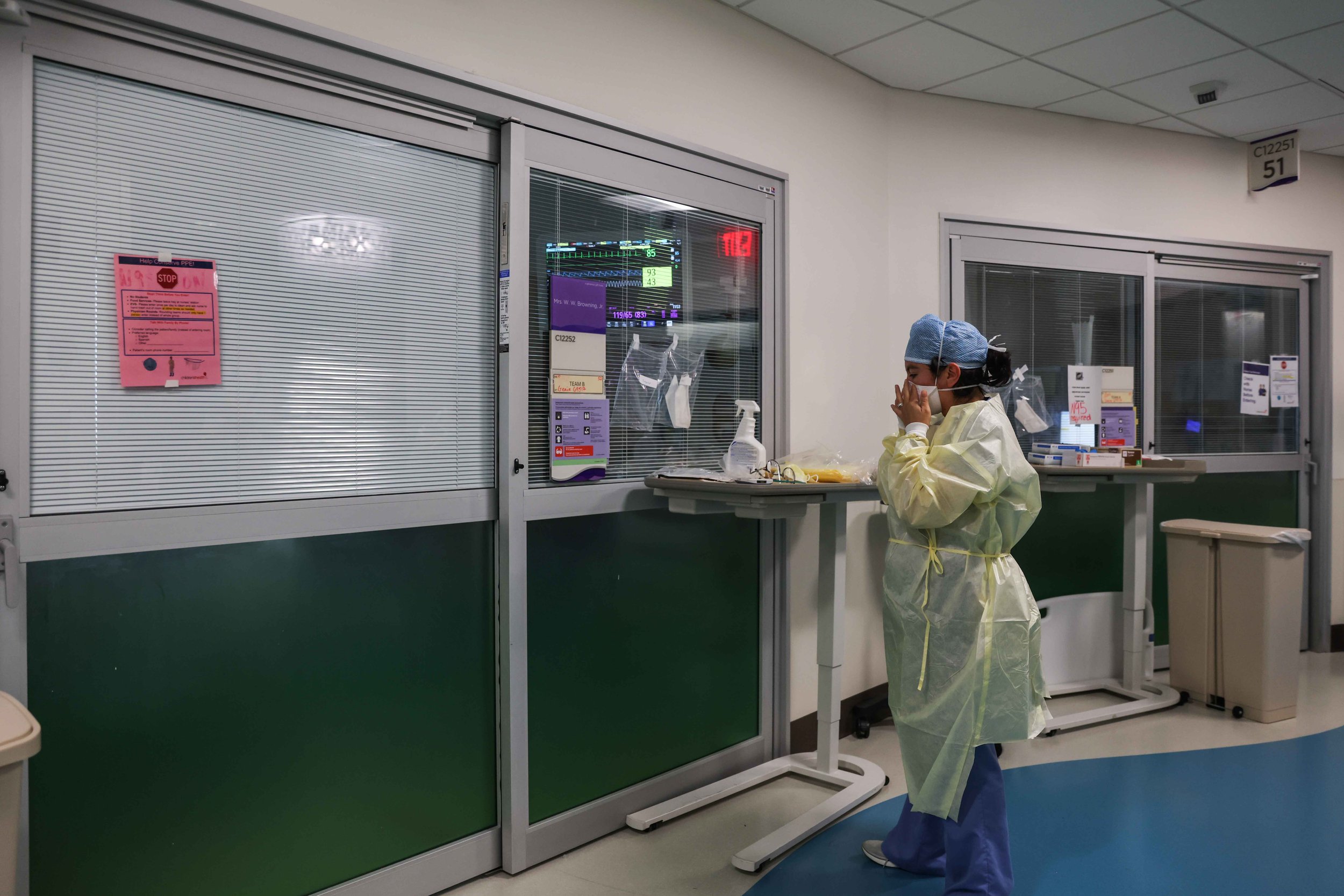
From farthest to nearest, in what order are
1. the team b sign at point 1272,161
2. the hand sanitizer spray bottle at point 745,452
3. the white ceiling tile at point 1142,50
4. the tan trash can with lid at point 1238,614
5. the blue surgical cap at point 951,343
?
the team b sign at point 1272,161, the tan trash can with lid at point 1238,614, the white ceiling tile at point 1142,50, the hand sanitizer spray bottle at point 745,452, the blue surgical cap at point 951,343

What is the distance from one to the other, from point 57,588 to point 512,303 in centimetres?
120

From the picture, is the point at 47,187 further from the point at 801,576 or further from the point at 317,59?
the point at 801,576

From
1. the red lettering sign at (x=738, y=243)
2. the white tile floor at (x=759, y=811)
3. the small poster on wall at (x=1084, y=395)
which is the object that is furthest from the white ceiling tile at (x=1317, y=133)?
the red lettering sign at (x=738, y=243)

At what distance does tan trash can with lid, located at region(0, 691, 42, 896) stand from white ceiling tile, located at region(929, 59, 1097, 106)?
3783 mm

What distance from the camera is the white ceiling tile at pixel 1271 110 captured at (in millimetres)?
3902

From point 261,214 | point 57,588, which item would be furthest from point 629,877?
point 261,214

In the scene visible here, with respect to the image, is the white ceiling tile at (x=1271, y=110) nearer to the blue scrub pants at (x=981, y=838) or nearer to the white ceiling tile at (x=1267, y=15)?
the white ceiling tile at (x=1267, y=15)

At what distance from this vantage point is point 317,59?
1952 mm

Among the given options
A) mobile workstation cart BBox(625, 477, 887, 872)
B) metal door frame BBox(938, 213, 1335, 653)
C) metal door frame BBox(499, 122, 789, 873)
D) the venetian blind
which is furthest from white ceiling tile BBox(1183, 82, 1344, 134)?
the venetian blind

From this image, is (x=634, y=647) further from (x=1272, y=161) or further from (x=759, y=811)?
(x=1272, y=161)

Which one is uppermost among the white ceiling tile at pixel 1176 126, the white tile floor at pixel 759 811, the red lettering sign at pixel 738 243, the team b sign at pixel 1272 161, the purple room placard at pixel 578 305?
the white ceiling tile at pixel 1176 126

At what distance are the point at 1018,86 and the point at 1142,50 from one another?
49 centimetres

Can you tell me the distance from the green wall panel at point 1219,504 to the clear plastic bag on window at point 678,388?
285 centimetres

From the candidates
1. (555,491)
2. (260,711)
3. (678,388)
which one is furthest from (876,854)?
(260,711)
